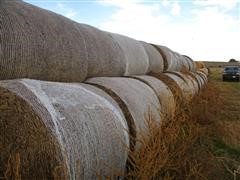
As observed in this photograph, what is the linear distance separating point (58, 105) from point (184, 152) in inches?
82.9

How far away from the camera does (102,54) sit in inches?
162

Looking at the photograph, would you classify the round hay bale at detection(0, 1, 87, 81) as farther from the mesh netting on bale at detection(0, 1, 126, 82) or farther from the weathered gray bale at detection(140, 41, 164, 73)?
the weathered gray bale at detection(140, 41, 164, 73)

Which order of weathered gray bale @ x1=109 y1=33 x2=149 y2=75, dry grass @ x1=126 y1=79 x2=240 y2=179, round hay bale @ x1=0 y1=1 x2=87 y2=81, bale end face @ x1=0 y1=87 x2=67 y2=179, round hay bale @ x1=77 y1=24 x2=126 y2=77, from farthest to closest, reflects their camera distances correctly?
weathered gray bale @ x1=109 y1=33 x2=149 y2=75 → round hay bale @ x1=77 y1=24 x2=126 y2=77 → dry grass @ x1=126 y1=79 x2=240 y2=179 → round hay bale @ x1=0 y1=1 x2=87 y2=81 → bale end face @ x1=0 y1=87 x2=67 y2=179

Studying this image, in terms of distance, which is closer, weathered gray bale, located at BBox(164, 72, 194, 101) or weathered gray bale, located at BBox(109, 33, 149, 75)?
weathered gray bale, located at BBox(109, 33, 149, 75)

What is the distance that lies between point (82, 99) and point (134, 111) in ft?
2.78

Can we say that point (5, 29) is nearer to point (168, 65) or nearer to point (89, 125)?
point (89, 125)

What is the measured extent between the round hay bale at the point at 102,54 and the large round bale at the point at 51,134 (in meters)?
1.49

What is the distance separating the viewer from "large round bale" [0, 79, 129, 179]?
171 cm

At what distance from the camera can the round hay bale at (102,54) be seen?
3792 millimetres

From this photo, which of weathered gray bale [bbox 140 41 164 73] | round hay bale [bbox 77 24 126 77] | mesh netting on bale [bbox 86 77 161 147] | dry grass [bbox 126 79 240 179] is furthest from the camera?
weathered gray bale [bbox 140 41 164 73]

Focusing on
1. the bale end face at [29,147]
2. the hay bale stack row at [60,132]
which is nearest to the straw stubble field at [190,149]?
the hay bale stack row at [60,132]

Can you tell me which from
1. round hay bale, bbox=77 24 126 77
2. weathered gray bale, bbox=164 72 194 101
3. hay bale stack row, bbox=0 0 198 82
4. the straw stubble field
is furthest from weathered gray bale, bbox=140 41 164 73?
hay bale stack row, bbox=0 0 198 82

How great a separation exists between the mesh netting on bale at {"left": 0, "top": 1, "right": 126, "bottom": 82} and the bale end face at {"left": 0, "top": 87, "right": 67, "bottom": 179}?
641 millimetres

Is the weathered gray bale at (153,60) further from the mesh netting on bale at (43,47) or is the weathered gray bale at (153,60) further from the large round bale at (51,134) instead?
the large round bale at (51,134)
